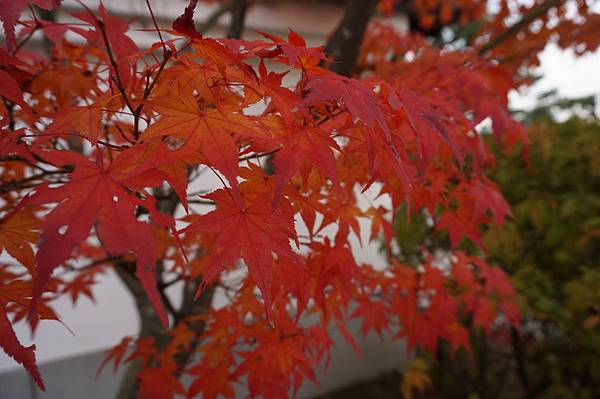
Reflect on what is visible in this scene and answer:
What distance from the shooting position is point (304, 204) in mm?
804

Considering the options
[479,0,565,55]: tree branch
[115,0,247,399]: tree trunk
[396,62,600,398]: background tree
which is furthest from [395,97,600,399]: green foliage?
[115,0,247,399]: tree trunk

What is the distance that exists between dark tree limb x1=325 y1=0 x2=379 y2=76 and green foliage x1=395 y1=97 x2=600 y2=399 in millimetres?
1003

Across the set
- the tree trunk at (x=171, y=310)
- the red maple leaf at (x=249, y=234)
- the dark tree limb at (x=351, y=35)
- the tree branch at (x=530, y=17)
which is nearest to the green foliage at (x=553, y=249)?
the tree branch at (x=530, y=17)

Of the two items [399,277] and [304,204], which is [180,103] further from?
[399,277]

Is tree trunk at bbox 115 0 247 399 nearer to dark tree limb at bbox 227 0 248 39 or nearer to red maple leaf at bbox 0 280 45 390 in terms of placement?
dark tree limb at bbox 227 0 248 39

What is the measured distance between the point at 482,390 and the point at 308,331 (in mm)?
1860

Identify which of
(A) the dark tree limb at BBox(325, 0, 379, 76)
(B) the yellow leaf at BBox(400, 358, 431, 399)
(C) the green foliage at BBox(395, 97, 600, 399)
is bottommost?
(B) the yellow leaf at BBox(400, 358, 431, 399)

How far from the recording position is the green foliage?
2023 millimetres

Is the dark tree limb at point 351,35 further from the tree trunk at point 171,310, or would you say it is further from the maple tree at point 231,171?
the tree trunk at point 171,310

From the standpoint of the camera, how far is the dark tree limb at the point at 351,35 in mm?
1383

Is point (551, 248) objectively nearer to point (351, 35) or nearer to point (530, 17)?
point (530, 17)

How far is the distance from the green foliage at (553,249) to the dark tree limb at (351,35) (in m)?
1.00

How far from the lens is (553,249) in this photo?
241 cm

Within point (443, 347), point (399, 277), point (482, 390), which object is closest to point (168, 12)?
point (399, 277)
